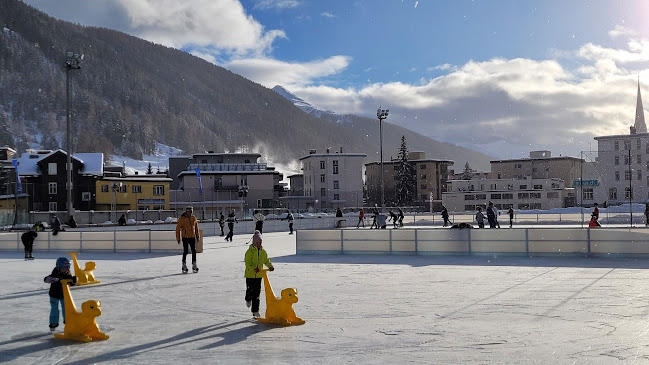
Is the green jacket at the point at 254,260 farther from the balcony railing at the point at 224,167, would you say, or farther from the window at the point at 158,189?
the balcony railing at the point at 224,167

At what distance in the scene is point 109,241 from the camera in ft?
84.0

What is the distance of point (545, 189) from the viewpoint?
9244 centimetres

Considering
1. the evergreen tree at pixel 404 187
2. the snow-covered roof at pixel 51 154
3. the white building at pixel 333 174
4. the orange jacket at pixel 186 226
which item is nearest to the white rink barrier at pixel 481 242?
the orange jacket at pixel 186 226

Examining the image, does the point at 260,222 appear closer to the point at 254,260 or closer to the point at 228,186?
the point at 254,260

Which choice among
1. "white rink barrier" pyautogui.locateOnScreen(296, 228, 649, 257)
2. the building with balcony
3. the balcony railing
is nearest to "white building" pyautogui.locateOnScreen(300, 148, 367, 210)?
the building with balcony

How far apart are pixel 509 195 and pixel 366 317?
8819cm

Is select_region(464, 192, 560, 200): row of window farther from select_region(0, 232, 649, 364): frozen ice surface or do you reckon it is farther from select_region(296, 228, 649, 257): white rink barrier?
select_region(0, 232, 649, 364): frozen ice surface

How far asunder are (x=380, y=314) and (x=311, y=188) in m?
79.0

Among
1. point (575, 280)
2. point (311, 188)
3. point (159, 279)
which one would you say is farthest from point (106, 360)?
point (311, 188)

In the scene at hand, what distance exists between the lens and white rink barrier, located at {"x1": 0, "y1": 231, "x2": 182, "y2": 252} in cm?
2453

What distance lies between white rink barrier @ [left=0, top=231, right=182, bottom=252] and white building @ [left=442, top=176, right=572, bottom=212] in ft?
238

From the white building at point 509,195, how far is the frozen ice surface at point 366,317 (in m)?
77.5

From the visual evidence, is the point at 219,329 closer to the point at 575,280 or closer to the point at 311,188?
the point at 575,280

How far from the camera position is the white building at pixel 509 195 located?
9194cm
